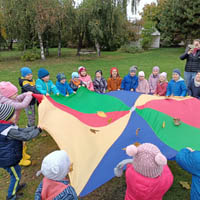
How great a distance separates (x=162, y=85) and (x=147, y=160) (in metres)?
3.61

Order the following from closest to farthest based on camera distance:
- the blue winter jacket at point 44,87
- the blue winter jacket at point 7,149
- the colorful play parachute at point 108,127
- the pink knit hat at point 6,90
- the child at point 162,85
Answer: the colorful play parachute at point 108,127 < the blue winter jacket at point 7,149 < the pink knit hat at point 6,90 < the blue winter jacket at point 44,87 < the child at point 162,85

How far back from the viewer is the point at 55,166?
143 centimetres

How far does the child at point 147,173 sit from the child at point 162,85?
3.33m

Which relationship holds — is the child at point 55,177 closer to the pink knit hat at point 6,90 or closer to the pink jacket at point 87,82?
the pink knit hat at point 6,90

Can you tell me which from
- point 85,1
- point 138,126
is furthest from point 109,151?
point 85,1

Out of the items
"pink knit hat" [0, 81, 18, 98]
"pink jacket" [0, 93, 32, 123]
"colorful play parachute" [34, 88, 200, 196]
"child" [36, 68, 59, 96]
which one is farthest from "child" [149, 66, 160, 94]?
"pink knit hat" [0, 81, 18, 98]

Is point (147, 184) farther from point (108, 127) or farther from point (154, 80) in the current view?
point (154, 80)

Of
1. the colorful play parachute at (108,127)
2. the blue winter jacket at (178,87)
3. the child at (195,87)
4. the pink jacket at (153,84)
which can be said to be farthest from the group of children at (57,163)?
the child at (195,87)

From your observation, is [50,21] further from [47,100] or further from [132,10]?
[47,100]

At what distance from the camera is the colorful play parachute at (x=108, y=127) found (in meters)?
2.10

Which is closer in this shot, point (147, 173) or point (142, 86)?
point (147, 173)

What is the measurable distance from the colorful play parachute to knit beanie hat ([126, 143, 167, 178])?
60 centimetres

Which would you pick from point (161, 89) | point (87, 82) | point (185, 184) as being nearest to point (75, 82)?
point (87, 82)

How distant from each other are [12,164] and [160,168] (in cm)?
175
